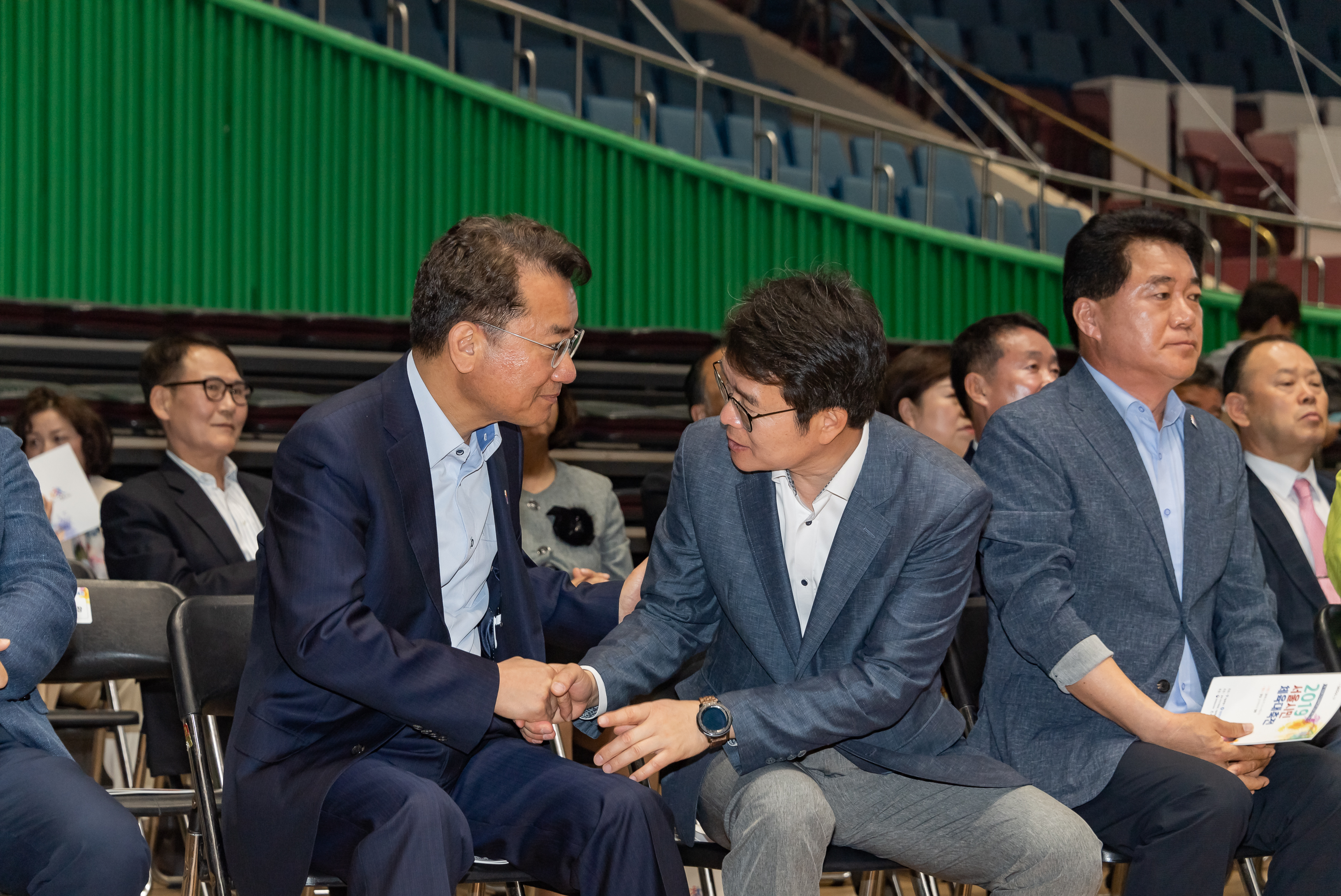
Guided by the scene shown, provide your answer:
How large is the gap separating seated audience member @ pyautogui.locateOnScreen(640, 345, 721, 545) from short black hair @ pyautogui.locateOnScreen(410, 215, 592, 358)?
173 cm

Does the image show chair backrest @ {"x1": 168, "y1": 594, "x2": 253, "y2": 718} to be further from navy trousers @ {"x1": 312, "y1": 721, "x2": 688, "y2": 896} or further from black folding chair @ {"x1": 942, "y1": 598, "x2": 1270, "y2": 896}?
black folding chair @ {"x1": 942, "y1": 598, "x2": 1270, "y2": 896}

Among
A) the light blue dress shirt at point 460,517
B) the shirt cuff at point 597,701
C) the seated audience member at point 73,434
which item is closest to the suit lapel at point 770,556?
the shirt cuff at point 597,701

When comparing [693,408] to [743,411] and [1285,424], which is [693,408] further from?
[743,411]

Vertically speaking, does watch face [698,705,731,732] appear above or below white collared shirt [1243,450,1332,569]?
below

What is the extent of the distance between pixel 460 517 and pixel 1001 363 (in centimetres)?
183

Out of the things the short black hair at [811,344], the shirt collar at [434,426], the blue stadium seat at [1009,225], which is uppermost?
the blue stadium seat at [1009,225]

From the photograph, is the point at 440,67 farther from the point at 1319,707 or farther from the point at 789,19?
the point at 1319,707

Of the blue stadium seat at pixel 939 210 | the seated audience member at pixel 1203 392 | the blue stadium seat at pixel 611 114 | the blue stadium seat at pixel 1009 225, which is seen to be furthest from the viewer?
the blue stadium seat at pixel 939 210

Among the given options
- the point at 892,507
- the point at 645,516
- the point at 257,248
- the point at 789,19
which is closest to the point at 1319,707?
the point at 892,507

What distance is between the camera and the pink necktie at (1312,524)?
3.43 metres

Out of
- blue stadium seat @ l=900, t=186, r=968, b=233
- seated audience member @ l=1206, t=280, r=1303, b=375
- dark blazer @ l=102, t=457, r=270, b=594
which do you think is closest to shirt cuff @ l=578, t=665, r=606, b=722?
dark blazer @ l=102, t=457, r=270, b=594

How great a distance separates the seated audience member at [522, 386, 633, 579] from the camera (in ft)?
11.9

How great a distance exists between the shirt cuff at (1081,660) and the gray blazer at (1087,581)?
0.01 m

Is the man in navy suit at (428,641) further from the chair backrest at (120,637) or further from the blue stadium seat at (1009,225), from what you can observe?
the blue stadium seat at (1009,225)
